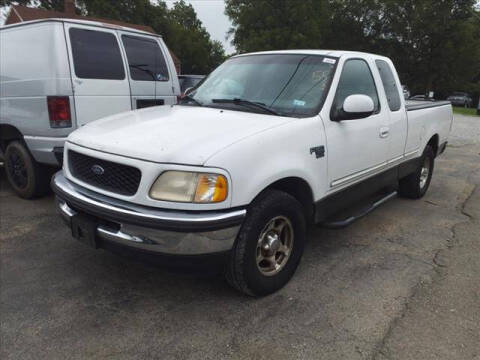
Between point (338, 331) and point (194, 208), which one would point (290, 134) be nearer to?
point (194, 208)

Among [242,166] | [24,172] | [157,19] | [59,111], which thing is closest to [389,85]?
[242,166]

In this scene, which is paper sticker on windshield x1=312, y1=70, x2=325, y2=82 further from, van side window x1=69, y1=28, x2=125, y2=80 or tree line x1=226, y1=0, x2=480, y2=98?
tree line x1=226, y1=0, x2=480, y2=98

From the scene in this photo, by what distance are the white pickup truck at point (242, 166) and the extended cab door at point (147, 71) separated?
1510 mm

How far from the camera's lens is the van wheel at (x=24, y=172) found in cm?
482

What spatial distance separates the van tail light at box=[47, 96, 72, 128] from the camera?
4.40 meters

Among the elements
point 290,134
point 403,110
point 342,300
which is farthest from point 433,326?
point 403,110

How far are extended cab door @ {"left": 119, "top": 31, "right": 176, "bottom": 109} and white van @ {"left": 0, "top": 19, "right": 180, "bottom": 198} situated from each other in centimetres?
1

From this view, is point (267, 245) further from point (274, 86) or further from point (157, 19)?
point (157, 19)

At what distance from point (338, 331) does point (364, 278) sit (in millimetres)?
807

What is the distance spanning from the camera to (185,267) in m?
2.49

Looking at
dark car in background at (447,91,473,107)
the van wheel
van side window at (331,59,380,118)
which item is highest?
van side window at (331,59,380,118)

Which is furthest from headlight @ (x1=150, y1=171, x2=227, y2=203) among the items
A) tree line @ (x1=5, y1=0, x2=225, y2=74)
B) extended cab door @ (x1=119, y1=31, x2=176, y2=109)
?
tree line @ (x1=5, y1=0, x2=225, y2=74)

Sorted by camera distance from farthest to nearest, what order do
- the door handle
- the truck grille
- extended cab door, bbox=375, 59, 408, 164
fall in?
extended cab door, bbox=375, 59, 408, 164 < the door handle < the truck grille

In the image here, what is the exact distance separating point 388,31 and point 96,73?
44233mm
